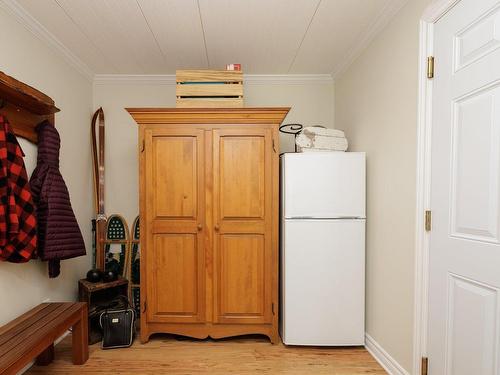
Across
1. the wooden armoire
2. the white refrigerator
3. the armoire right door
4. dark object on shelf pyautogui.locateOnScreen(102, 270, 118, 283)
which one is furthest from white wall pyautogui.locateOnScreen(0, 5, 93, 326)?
the white refrigerator

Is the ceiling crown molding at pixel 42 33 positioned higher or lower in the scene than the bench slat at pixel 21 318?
higher

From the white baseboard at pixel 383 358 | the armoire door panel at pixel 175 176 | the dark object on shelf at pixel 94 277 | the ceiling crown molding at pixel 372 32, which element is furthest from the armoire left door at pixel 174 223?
the ceiling crown molding at pixel 372 32

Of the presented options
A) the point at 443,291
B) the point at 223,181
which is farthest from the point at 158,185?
the point at 443,291

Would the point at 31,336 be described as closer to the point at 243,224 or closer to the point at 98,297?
the point at 98,297

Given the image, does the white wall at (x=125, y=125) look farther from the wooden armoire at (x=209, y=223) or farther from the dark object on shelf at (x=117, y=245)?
the wooden armoire at (x=209, y=223)

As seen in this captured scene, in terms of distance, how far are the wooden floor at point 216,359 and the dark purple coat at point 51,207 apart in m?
0.71

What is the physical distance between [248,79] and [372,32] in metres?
1.28

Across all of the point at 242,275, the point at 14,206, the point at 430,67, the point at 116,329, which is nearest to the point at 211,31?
the point at 430,67

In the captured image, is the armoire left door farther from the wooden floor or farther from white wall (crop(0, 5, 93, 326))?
white wall (crop(0, 5, 93, 326))

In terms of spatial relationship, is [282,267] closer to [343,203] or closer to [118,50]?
[343,203]

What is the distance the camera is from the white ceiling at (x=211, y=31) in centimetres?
193

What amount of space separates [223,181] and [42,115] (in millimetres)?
1414

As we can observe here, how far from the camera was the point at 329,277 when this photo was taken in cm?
230

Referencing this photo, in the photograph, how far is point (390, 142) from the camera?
6.60 ft
